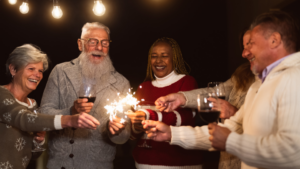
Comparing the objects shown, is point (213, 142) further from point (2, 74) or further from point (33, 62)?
point (2, 74)

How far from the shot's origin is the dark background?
560 centimetres

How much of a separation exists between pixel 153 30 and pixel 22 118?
14.5 ft

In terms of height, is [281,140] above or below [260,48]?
below

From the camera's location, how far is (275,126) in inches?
55.3

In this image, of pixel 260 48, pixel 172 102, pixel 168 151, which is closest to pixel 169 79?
pixel 172 102

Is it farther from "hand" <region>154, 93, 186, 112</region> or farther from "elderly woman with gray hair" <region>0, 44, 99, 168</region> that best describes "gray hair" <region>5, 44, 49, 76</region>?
"hand" <region>154, 93, 186, 112</region>

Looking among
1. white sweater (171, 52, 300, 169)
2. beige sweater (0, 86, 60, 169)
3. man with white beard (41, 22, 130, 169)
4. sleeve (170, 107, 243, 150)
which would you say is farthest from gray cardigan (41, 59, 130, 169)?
white sweater (171, 52, 300, 169)

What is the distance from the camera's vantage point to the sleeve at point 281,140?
1252 mm

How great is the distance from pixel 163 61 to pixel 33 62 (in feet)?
4.60

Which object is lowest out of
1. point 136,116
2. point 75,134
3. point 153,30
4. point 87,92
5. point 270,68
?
point 75,134

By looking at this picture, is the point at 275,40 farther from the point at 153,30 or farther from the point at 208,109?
the point at 153,30

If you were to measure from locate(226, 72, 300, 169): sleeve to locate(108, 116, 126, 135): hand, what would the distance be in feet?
3.50

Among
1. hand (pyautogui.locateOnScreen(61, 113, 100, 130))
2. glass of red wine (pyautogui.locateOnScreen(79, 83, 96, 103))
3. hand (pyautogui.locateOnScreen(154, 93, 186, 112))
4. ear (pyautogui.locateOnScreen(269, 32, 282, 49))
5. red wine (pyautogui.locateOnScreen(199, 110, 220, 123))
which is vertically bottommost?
hand (pyautogui.locateOnScreen(61, 113, 100, 130))

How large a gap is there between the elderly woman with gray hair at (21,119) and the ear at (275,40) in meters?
1.38
